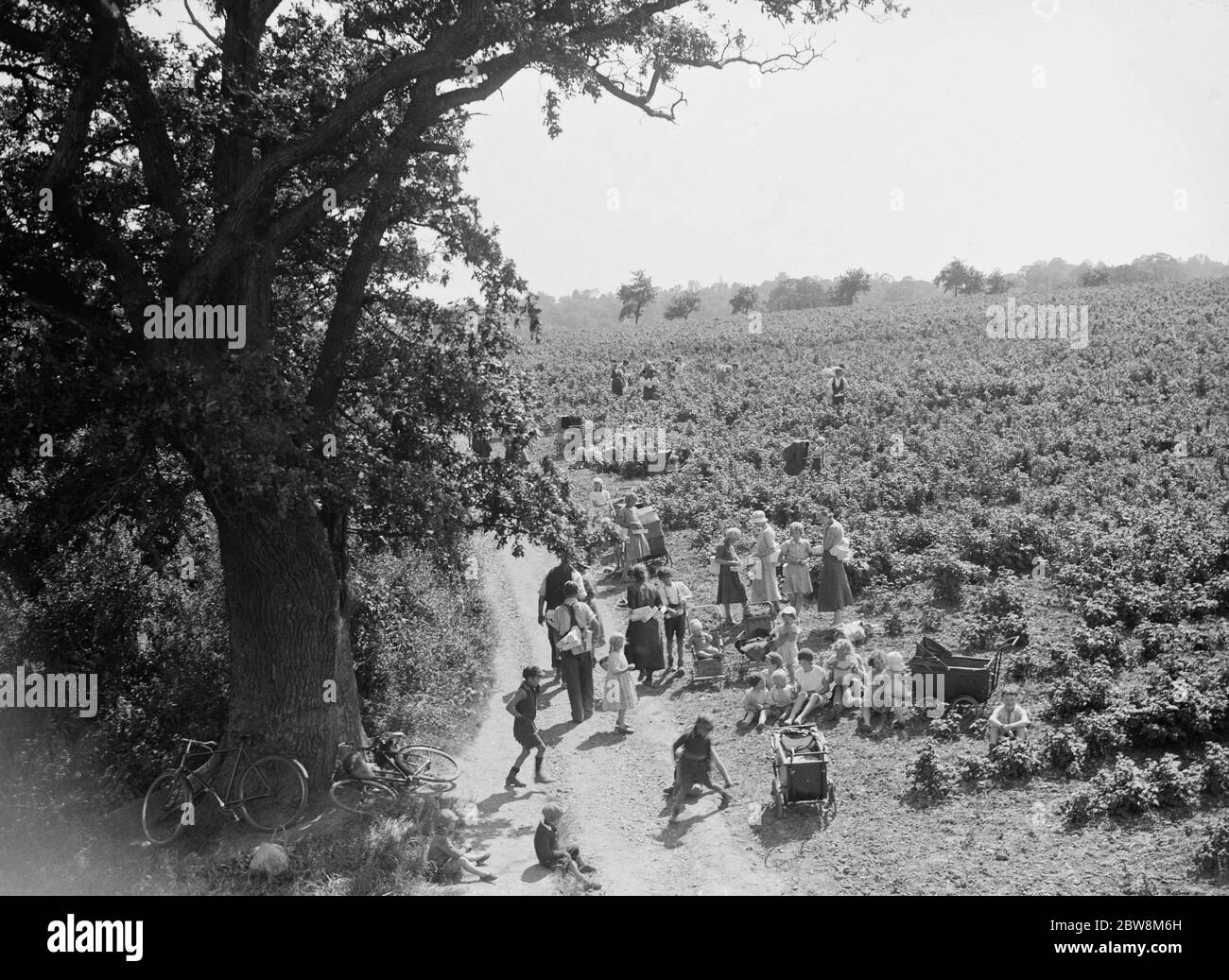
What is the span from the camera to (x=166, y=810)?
39.9ft

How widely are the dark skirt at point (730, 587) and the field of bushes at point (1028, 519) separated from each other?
240 centimetres

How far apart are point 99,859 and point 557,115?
11159 mm

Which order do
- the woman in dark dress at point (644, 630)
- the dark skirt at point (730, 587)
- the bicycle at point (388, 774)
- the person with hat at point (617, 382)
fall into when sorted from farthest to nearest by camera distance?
the person with hat at point (617, 382)
the dark skirt at point (730, 587)
the woman in dark dress at point (644, 630)
the bicycle at point (388, 774)

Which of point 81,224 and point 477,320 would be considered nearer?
point 81,224

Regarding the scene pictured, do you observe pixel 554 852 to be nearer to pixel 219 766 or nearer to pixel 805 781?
pixel 805 781

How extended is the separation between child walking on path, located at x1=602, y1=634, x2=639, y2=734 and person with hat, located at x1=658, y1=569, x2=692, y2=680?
1.75m

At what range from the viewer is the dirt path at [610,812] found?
34.8 ft

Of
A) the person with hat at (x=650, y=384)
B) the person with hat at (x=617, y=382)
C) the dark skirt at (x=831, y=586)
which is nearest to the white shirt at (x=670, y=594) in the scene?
the dark skirt at (x=831, y=586)

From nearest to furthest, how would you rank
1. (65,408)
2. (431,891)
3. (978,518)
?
(431,891) < (65,408) < (978,518)

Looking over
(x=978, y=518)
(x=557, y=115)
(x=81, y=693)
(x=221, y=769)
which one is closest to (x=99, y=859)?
(x=221, y=769)

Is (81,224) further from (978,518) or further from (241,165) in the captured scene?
(978,518)

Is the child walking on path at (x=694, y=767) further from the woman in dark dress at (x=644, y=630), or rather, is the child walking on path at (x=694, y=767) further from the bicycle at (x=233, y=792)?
the bicycle at (x=233, y=792)

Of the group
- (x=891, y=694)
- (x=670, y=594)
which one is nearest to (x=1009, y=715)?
(x=891, y=694)

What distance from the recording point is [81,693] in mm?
14805
